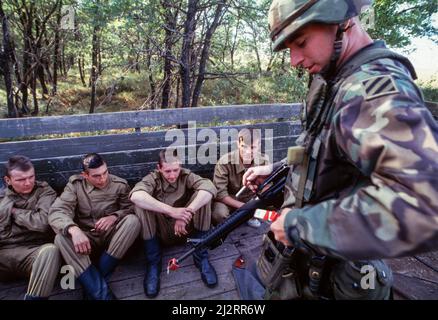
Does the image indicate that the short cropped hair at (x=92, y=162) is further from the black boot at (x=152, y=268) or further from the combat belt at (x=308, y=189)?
the combat belt at (x=308, y=189)

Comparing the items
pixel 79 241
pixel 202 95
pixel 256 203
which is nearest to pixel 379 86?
pixel 256 203

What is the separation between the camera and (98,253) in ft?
9.17

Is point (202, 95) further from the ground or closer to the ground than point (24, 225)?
Result: further from the ground

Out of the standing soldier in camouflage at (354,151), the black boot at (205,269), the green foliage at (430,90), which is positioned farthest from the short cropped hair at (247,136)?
the green foliage at (430,90)

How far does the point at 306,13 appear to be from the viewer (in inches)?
37.6

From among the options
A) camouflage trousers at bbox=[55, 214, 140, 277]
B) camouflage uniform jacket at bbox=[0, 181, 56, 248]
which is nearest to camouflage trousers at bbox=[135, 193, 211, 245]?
camouflage trousers at bbox=[55, 214, 140, 277]

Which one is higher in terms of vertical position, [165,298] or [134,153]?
[134,153]

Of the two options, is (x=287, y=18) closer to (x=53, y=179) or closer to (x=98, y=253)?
(x=98, y=253)

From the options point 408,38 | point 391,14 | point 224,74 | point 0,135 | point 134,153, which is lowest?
point 134,153

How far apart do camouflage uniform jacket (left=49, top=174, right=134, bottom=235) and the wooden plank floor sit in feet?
1.63

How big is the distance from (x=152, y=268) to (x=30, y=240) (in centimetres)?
113

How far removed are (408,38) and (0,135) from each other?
39.8 ft

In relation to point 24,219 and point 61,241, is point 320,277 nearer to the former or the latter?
point 61,241
